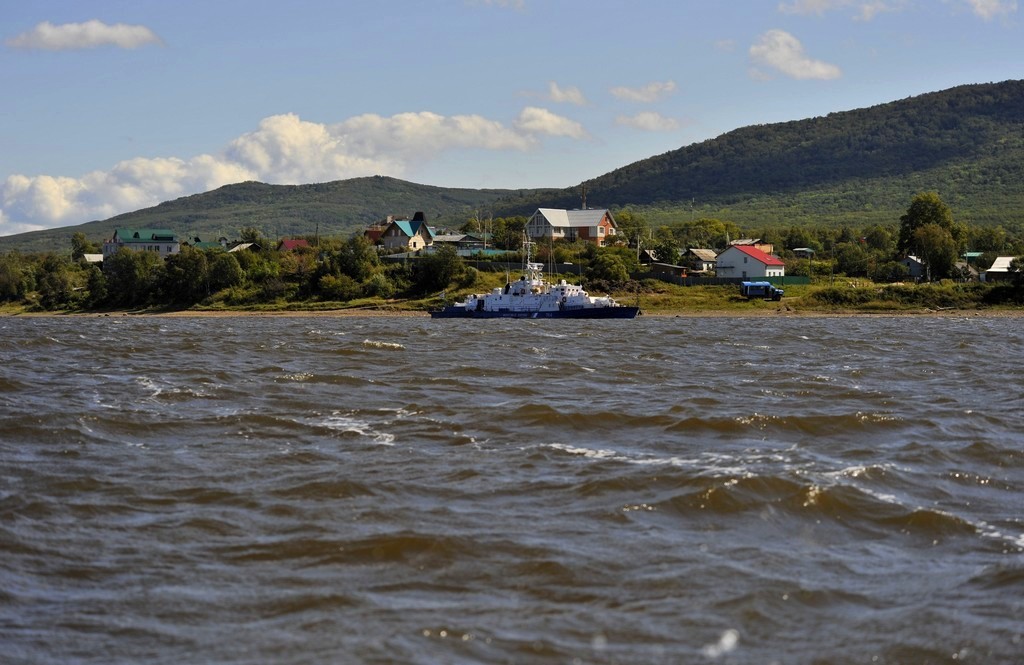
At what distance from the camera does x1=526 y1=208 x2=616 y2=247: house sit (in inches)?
4813

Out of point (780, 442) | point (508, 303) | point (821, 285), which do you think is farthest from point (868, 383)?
point (821, 285)

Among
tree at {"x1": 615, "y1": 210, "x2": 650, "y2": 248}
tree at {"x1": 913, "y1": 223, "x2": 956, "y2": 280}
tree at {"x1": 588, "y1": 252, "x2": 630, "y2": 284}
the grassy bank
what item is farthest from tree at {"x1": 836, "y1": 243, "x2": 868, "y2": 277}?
tree at {"x1": 615, "y1": 210, "x2": 650, "y2": 248}

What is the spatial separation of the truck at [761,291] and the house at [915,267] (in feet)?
52.7

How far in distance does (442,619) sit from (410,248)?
11464 cm

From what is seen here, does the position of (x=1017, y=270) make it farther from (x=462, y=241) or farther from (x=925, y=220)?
(x=462, y=241)

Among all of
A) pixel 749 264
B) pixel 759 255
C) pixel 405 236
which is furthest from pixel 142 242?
pixel 759 255

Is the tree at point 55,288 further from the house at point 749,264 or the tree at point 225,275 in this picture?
the house at point 749,264

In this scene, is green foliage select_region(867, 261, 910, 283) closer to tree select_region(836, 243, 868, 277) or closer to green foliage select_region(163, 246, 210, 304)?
tree select_region(836, 243, 868, 277)

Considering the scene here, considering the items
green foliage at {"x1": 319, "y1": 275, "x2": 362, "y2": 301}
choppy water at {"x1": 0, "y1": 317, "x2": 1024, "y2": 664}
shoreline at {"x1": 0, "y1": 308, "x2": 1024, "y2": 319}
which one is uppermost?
green foliage at {"x1": 319, "y1": 275, "x2": 362, "y2": 301}

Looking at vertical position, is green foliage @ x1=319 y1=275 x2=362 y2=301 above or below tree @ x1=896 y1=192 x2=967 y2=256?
below

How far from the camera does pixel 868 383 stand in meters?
30.4

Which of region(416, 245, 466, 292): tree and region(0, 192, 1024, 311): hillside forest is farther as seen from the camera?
region(416, 245, 466, 292): tree

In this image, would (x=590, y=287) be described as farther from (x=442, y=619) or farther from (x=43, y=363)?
(x=442, y=619)

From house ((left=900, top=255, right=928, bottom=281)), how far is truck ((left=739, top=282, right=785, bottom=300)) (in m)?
16.1
